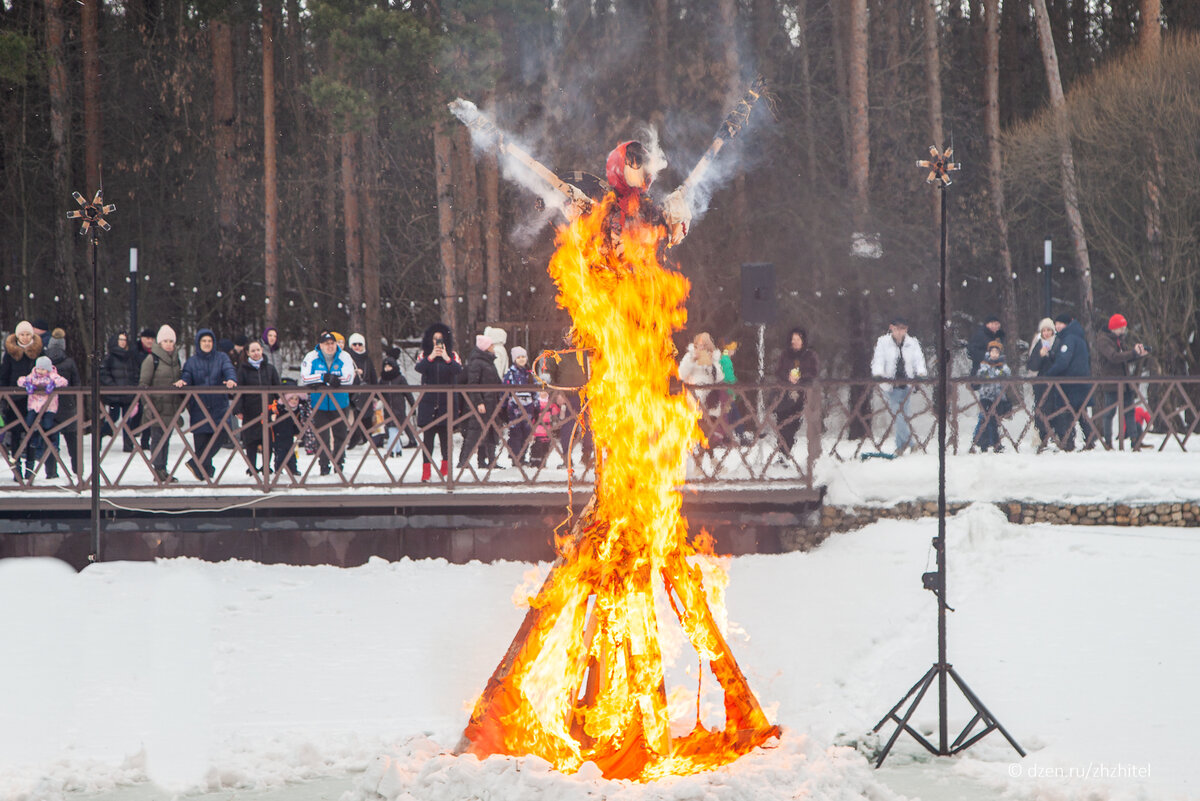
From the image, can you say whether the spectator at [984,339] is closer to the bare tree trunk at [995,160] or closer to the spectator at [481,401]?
the spectator at [481,401]

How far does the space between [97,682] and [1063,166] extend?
17.3 meters

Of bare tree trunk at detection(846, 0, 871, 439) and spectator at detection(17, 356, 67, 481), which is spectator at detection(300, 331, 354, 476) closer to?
spectator at detection(17, 356, 67, 481)

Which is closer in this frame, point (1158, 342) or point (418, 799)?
point (418, 799)

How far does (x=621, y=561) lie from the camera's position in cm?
529

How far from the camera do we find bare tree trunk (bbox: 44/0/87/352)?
20.6 meters

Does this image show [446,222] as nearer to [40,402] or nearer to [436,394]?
[436,394]

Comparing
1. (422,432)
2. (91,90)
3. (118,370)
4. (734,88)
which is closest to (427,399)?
(422,432)

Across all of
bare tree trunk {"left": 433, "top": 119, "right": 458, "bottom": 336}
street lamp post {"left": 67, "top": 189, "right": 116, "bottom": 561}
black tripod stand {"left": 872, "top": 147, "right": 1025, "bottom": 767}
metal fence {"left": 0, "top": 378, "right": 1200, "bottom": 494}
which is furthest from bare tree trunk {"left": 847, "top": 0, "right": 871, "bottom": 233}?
black tripod stand {"left": 872, "top": 147, "right": 1025, "bottom": 767}

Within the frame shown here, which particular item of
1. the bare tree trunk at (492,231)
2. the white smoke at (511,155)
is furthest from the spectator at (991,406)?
the bare tree trunk at (492,231)

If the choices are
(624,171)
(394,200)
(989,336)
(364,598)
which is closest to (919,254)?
(989,336)

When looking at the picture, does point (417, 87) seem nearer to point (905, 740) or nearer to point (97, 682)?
point (97, 682)

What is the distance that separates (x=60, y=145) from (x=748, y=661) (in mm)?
17058

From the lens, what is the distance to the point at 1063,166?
2042 centimetres

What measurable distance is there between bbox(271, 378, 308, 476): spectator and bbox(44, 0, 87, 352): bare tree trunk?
10058mm
